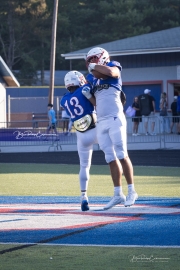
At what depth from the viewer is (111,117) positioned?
30.8 ft

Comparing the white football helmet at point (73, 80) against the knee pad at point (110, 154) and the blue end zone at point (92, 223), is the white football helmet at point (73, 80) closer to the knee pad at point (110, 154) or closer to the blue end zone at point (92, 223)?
the knee pad at point (110, 154)

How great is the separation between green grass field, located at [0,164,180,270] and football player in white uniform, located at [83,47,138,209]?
103 inches

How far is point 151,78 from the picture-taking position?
32.9m

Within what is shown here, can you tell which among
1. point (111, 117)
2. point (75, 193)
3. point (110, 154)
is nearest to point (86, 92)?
point (111, 117)

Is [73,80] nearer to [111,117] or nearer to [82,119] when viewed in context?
[82,119]

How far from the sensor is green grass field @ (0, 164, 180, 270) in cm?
621

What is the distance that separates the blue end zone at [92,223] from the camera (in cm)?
735

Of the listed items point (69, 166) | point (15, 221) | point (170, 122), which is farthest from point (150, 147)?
point (15, 221)

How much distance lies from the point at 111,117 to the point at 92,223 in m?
1.67

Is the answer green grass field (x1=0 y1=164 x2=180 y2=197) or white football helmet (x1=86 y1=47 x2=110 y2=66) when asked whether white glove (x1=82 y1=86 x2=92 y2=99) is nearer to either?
white football helmet (x1=86 y1=47 x2=110 y2=66)

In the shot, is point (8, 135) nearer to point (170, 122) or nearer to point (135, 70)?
point (170, 122)

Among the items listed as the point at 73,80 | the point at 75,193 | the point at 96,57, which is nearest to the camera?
the point at 96,57

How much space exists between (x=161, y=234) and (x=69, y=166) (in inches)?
471

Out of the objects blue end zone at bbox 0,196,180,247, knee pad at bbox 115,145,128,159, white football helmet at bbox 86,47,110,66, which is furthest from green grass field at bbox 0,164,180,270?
white football helmet at bbox 86,47,110,66
